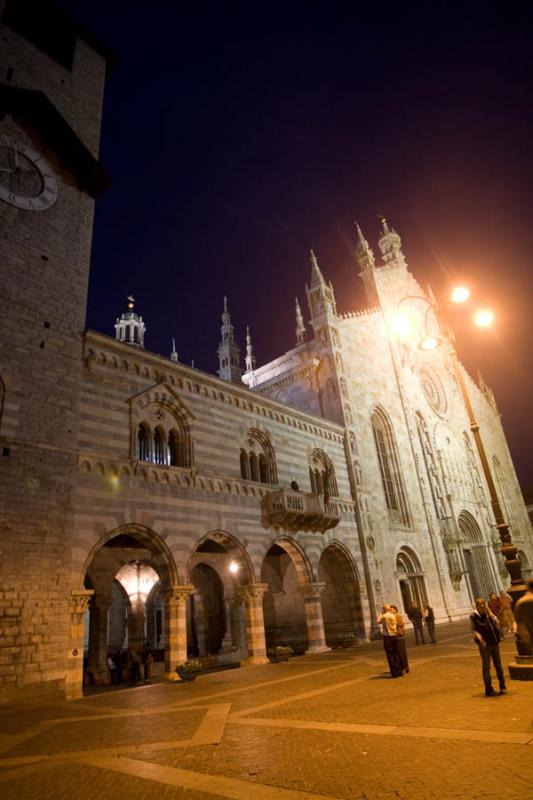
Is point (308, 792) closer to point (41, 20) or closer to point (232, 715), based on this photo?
point (232, 715)

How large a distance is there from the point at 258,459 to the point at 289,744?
1627 centimetres

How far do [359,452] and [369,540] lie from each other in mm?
5139

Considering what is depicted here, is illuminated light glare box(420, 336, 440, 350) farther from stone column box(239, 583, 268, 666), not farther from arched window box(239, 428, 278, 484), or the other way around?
stone column box(239, 583, 268, 666)

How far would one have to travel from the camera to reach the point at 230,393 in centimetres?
2233

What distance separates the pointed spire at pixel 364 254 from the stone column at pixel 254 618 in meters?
27.6

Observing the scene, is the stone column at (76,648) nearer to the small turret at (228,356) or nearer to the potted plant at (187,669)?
the potted plant at (187,669)

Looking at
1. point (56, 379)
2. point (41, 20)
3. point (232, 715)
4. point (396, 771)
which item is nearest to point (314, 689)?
point (232, 715)

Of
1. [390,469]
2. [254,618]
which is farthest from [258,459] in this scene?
[390,469]

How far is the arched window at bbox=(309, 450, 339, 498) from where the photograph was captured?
2622cm

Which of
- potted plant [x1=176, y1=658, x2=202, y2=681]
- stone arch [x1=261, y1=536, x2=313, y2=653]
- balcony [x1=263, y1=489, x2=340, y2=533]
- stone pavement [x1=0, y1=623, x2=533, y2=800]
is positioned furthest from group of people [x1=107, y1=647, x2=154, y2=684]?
stone arch [x1=261, y1=536, x2=313, y2=653]

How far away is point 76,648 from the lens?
13867 mm

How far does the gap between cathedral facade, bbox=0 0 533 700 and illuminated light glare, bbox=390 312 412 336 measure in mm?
2680

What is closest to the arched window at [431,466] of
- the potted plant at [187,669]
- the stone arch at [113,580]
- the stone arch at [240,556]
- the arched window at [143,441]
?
the stone arch at [240,556]

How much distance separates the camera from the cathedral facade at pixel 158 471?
14.3m
